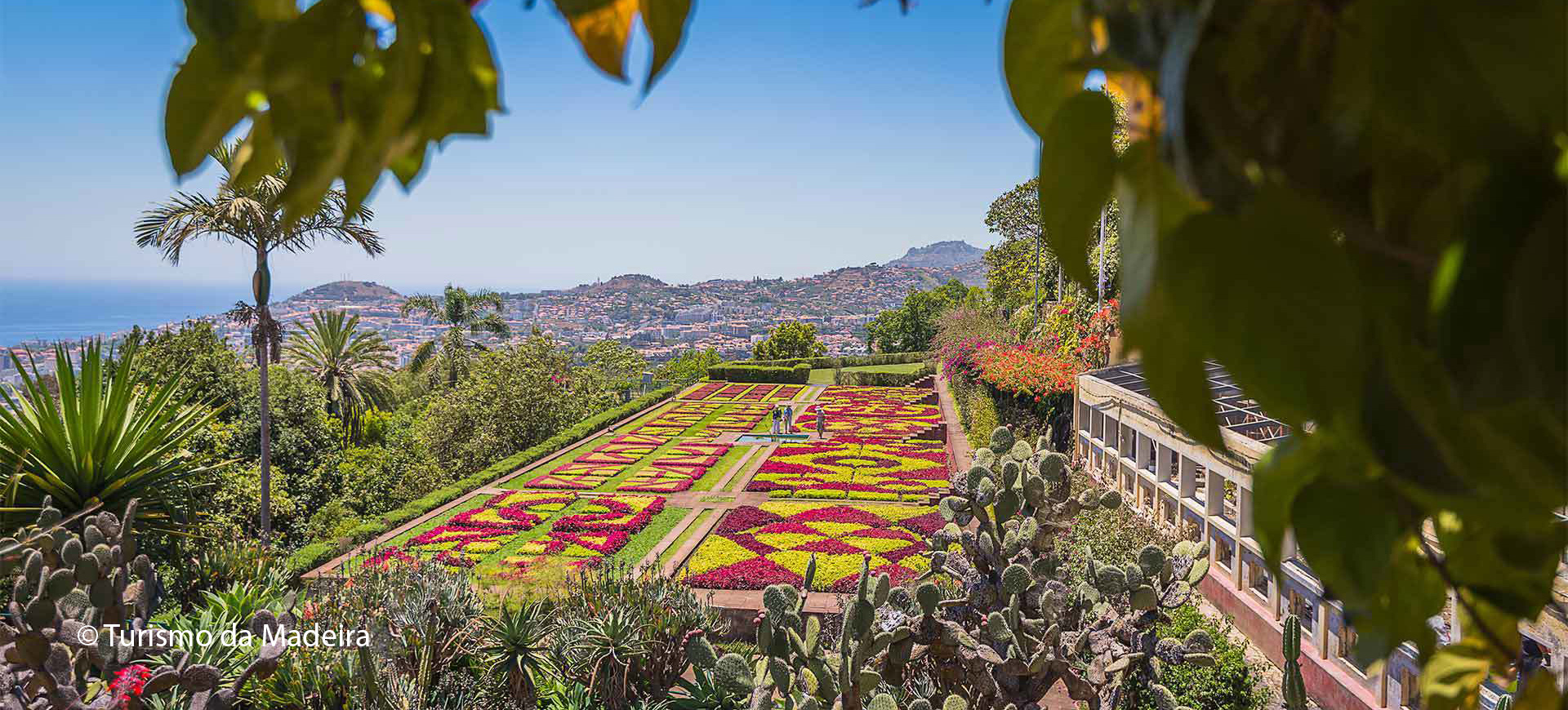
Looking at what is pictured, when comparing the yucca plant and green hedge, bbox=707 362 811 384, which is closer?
the yucca plant

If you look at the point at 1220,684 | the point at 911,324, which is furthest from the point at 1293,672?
the point at 911,324

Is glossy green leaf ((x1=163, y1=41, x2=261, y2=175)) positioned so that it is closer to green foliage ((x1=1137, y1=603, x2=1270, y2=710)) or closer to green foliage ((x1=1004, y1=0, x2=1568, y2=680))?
green foliage ((x1=1004, y1=0, x2=1568, y2=680))

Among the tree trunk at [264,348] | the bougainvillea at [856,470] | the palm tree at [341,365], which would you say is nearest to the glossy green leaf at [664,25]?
the tree trunk at [264,348]

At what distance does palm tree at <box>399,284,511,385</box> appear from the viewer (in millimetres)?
35938

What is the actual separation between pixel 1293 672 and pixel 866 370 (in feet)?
108

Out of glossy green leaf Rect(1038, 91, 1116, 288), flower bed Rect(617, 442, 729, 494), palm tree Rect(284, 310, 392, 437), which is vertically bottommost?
flower bed Rect(617, 442, 729, 494)

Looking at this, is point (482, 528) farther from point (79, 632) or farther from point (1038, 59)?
point (1038, 59)

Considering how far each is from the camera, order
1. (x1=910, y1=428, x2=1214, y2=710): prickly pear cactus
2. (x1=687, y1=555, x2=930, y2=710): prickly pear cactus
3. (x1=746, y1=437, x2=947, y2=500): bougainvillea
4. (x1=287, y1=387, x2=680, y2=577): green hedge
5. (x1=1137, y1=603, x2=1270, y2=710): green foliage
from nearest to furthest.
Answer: (x1=687, y1=555, x2=930, y2=710): prickly pear cactus → (x1=910, y1=428, x2=1214, y2=710): prickly pear cactus → (x1=1137, y1=603, x2=1270, y2=710): green foliage → (x1=287, y1=387, x2=680, y2=577): green hedge → (x1=746, y1=437, x2=947, y2=500): bougainvillea

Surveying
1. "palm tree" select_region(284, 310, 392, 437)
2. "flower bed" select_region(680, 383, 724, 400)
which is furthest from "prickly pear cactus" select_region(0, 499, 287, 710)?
"flower bed" select_region(680, 383, 724, 400)

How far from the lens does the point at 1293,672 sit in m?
3.13

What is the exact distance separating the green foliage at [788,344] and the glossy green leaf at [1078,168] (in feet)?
140

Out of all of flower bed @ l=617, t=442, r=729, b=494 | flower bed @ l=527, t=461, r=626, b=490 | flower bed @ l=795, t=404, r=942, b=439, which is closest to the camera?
flower bed @ l=617, t=442, r=729, b=494

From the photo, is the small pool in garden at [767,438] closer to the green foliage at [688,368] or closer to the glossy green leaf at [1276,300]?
the green foliage at [688,368]

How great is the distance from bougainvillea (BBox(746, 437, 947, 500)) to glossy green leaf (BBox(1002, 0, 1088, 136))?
537 inches
